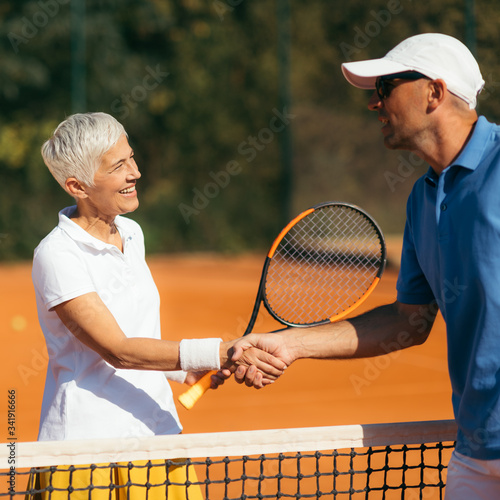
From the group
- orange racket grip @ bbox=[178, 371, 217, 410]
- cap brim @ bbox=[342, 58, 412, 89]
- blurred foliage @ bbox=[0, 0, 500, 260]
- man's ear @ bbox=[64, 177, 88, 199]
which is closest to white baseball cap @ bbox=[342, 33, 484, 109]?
cap brim @ bbox=[342, 58, 412, 89]

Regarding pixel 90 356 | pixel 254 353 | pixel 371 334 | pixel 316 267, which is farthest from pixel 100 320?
pixel 316 267

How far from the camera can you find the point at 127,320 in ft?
6.98

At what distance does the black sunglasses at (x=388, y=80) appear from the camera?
1.90 metres

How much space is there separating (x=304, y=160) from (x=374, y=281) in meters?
12.1

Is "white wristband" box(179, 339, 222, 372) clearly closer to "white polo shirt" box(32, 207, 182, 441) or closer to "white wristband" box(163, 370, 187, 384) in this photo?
"white polo shirt" box(32, 207, 182, 441)

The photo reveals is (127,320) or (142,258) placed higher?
(142,258)

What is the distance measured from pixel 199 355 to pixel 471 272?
804 mm

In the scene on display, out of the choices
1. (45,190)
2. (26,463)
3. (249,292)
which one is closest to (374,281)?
(26,463)

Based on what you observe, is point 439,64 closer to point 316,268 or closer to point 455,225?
point 455,225

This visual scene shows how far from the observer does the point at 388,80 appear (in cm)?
195

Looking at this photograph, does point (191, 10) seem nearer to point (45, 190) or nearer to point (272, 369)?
point (45, 190)

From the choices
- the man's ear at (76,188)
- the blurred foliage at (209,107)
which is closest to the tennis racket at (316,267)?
the man's ear at (76,188)

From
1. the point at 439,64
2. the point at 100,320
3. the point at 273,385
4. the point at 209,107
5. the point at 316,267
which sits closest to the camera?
the point at 439,64

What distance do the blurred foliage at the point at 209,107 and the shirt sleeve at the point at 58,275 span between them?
10656 millimetres
